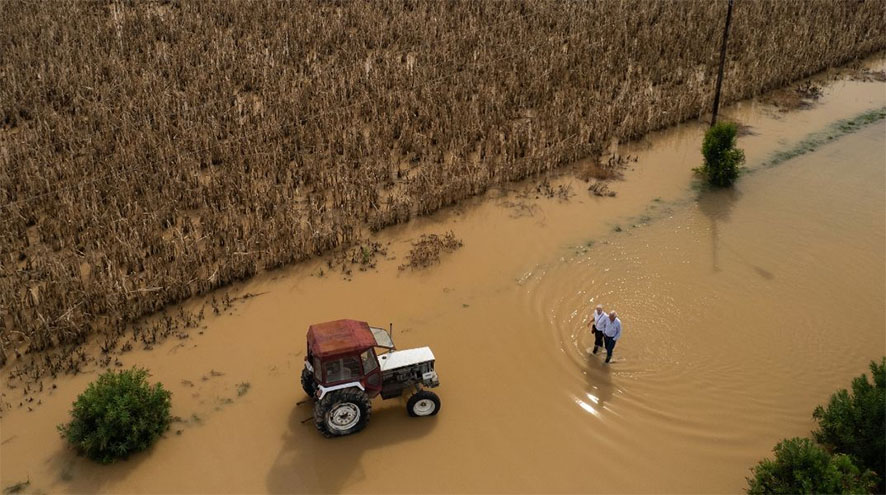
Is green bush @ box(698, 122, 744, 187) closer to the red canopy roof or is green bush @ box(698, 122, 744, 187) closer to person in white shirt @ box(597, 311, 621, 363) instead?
person in white shirt @ box(597, 311, 621, 363)

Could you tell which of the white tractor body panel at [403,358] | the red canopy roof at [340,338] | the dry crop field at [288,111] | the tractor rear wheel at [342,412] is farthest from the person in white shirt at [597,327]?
the dry crop field at [288,111]

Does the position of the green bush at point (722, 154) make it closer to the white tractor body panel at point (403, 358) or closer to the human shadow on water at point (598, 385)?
the human shadow on water at point (598, 385)

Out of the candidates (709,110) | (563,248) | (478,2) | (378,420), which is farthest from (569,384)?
(478,2)

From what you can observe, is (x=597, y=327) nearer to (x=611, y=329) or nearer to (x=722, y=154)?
(x=611, y=329)

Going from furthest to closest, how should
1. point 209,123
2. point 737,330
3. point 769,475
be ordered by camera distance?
1. point 209,123
2. point 737,330
3. point 769,475

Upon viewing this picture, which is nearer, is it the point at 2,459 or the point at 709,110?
the point at 2,459

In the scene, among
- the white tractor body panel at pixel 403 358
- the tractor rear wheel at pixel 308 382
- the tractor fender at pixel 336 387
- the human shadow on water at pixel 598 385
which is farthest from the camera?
the human shadow on water at pixel 598 385

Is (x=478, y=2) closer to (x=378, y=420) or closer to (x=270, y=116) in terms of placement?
(x=270, y=116)
